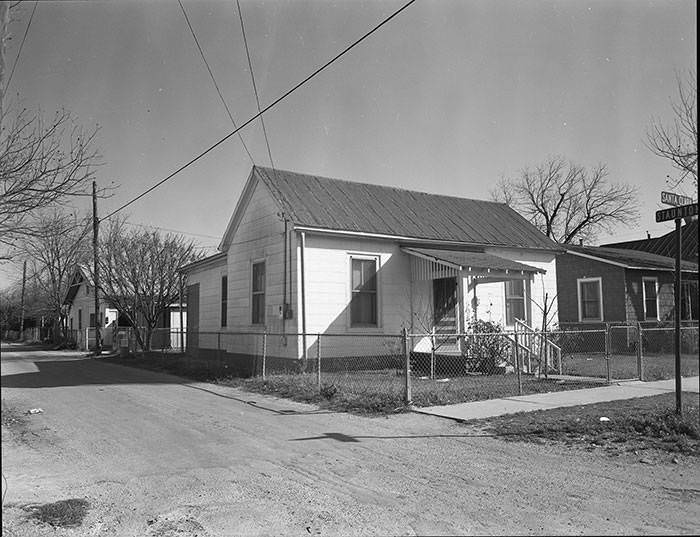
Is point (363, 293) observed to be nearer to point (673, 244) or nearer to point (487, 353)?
point (487, 353)

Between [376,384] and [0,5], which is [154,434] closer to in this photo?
[376,384]

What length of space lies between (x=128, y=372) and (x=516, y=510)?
16.1 m

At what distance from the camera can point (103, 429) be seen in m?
8.48

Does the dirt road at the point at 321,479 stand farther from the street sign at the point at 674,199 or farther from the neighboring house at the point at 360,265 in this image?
the neighboring house at the point at 360,265

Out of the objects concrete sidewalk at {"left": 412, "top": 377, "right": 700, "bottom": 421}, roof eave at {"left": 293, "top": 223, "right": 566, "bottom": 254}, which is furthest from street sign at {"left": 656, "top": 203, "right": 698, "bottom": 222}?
roof eave at {"left": 293, "top": 223, "right": 566, "bottom": 254}

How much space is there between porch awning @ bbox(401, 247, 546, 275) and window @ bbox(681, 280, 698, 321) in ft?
31.0

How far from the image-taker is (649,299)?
13.9 m

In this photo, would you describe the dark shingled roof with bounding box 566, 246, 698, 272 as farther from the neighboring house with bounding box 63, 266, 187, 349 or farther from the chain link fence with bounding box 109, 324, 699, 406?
the neighboring house with bounding box 63, 266, 187, 349

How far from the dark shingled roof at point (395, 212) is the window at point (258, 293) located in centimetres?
239

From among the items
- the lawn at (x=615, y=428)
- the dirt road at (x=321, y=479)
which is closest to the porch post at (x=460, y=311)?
the lawn at (x=615, y=428)

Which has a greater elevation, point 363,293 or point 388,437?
point 363,293

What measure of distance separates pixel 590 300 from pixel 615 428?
1407 centimetres

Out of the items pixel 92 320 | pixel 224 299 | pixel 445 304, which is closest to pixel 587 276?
pixel 445 304

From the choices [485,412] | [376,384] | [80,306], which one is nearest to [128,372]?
[376,384]
